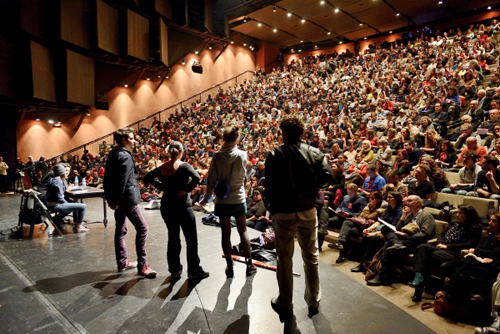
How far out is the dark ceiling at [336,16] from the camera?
602 inches

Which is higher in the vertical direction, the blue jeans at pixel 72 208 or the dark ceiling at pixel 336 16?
the dark ceiling at pixel 336 16

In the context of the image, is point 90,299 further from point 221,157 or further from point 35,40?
point 35,40

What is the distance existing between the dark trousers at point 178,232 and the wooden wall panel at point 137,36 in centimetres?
1336

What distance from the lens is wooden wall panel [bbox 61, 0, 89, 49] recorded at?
12086mm

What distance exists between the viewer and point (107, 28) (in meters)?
13.4

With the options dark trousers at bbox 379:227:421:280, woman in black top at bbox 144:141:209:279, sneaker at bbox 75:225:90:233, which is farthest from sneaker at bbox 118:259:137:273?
dark trousers at bbox 379:227:421:280

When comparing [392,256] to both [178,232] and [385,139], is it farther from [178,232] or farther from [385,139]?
[385,139]

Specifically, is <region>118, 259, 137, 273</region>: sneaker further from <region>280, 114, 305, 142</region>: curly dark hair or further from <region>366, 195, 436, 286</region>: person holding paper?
<region>366, 195, 436, 286</region>: person holding paper

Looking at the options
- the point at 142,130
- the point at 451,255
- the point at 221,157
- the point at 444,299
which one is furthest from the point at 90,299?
the point at 142,130

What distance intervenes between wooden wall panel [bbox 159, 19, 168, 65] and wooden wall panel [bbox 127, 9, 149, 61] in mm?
687

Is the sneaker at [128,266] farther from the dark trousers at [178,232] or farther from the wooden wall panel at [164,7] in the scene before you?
the wooden wall panel at [164,7]

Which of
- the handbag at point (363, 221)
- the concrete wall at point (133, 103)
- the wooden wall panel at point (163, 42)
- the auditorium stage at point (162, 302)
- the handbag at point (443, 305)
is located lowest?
the handbag at point (443, 305)

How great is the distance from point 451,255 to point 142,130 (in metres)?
15.0

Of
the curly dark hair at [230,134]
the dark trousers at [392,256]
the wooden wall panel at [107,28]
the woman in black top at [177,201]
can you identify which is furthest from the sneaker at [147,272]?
the wooden wall panel at [107,28]
